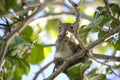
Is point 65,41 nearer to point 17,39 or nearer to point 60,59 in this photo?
point 60,59

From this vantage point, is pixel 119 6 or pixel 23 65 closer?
pixel 119 6

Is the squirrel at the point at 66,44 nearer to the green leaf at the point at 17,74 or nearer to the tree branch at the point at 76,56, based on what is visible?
the tree branch at the point at 76,56

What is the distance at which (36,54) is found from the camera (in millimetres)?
2273

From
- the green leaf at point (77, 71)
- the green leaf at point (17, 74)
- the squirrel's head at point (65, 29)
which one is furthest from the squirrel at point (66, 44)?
the green leaf at point (17, 74)

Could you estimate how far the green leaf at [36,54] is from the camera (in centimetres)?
221

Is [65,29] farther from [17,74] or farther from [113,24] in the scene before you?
[17,74]

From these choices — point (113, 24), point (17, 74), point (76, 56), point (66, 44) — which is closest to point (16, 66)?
point (17, 74)

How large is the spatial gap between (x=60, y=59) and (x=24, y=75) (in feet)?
0.97

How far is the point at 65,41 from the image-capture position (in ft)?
6.32

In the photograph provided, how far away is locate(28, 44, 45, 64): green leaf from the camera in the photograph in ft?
7.26

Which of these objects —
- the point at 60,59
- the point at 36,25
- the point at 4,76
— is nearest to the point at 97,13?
the point at 60,59

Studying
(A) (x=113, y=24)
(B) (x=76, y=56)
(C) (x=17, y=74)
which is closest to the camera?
(B) (x=76, y=56)

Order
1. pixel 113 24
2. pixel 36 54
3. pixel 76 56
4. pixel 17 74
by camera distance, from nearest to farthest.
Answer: pixel 76 56, pixel 113 24, pixel 17 74, pixel 36 54

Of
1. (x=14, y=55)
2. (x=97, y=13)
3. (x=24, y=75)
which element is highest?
(x=97, y=13)
